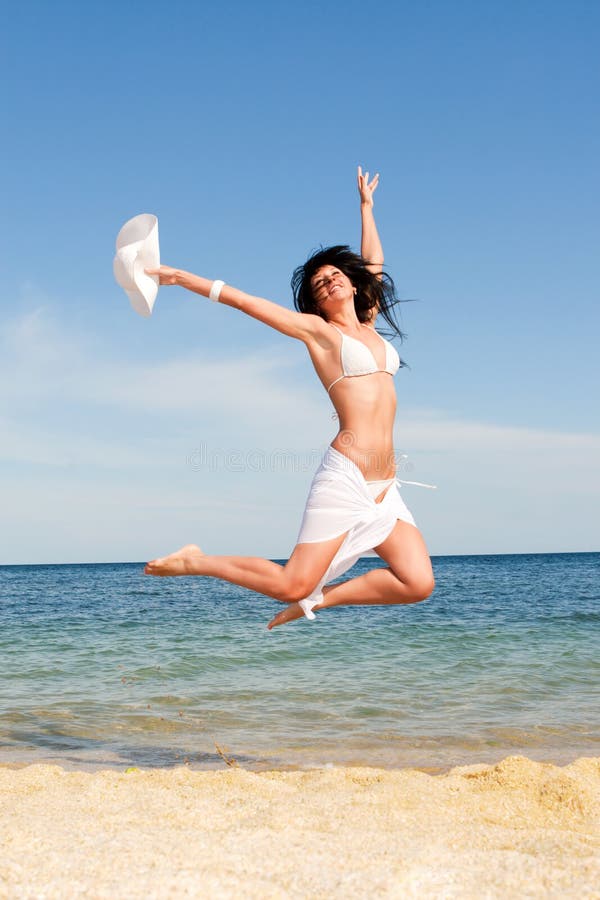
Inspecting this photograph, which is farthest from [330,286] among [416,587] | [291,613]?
[291,613]

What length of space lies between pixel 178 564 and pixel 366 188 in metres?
3.31

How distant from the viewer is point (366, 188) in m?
5.95

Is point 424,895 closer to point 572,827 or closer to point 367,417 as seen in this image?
point 572,827

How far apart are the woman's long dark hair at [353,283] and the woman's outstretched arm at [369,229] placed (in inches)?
4.5

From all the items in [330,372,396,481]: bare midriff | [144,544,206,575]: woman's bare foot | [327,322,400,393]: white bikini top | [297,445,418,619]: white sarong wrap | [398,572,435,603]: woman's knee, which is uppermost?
[327,322,400,393]: white bikini top

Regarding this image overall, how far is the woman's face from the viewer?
4973 millimetres

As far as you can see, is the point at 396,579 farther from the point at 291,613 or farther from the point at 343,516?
the point at 291,613

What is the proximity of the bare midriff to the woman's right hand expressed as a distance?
1.17 metres

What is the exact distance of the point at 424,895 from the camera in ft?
8.32

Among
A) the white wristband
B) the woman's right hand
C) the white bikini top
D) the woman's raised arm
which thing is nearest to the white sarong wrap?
the white bikini top

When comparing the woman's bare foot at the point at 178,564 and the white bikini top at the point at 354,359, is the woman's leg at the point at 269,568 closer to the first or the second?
the woman's bare foot at the point at 178,564

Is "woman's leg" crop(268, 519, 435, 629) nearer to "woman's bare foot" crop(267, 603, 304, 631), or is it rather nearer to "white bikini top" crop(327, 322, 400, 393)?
"woman's bare foot" crop(267, 603, 304, 631)

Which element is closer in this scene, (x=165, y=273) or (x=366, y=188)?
(x=165, y=273)

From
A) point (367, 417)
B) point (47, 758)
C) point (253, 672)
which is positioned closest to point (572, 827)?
point (367, 417)
